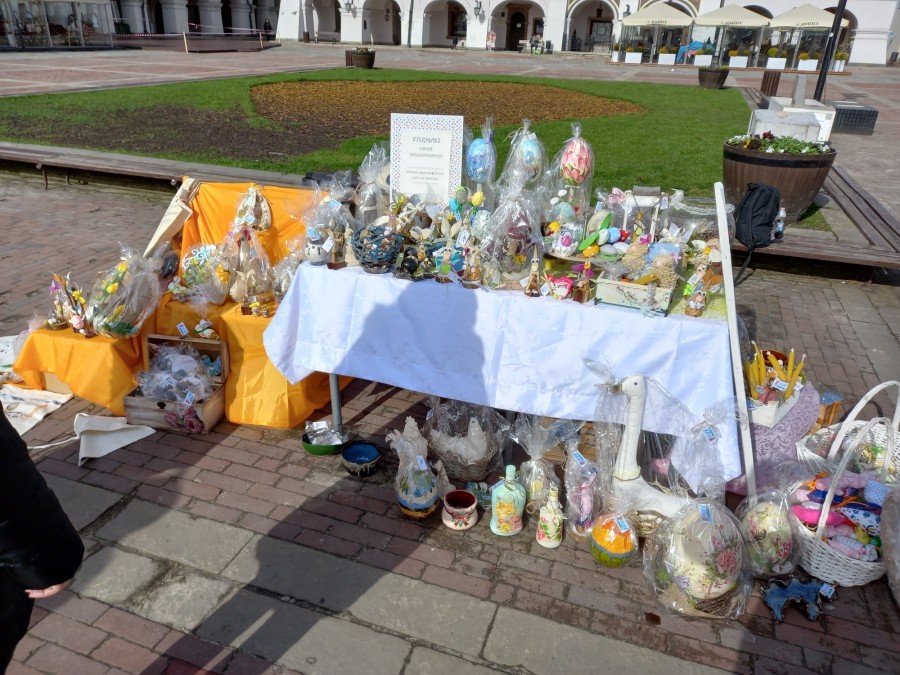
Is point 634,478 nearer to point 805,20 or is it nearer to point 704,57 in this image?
point 805,20

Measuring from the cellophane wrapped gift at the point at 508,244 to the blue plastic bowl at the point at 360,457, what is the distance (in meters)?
1.21

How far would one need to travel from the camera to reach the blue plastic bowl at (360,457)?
3572mm

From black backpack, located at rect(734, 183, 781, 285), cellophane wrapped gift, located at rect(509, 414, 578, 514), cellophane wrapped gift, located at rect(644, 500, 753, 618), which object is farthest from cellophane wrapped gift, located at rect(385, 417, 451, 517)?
black backpack, located at rect(734, 183, 781, 285)

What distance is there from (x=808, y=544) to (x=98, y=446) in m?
3.87

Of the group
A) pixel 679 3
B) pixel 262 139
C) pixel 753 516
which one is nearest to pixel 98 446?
pixel 753 516

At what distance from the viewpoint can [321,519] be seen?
327 centimetres

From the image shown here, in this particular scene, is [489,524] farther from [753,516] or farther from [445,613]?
[753,516]

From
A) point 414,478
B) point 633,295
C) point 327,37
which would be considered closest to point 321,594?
point 414,478

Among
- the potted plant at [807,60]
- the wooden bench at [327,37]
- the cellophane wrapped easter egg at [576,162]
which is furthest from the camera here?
the wooden bench at [327,37]

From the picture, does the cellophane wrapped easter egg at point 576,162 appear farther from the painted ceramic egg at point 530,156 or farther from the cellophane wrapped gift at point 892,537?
the cellophane wrapped gift at point 892,537

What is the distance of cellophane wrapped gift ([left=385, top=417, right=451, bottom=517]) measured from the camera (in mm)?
3234

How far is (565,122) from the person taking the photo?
45.0 ft

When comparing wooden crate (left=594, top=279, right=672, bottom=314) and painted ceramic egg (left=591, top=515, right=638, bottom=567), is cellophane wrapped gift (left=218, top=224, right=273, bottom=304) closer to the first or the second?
wooden crate (left=594, top=279, right=672, bottom=314)

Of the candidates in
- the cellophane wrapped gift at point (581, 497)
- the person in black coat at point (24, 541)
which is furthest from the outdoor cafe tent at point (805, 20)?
the person in black coat at point (24, 541)
